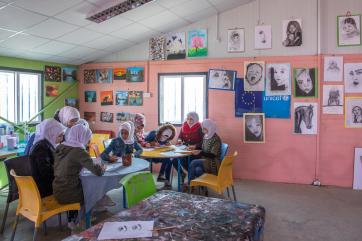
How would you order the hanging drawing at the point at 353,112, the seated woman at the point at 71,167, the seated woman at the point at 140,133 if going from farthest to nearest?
the hanging drawing at the point at 353,112 → the seated woman at the point at 140,133 → the seated woman at the point at 71,167

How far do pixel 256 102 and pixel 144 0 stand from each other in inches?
103

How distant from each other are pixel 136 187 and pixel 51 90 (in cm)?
423

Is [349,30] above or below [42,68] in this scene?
above

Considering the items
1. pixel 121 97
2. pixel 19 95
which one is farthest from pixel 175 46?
pixel 19 95

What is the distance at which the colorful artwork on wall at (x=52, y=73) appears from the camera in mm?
5711

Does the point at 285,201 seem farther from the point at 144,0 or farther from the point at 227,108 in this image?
the point at 144,0

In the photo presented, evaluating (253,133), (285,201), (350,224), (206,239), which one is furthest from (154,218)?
(253,133)

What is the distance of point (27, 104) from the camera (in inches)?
215

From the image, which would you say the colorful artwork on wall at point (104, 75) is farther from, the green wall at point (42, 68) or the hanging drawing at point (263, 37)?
the hanging drawing at point (263, 37)

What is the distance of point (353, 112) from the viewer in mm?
5090

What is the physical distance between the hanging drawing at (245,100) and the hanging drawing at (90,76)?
2863mm

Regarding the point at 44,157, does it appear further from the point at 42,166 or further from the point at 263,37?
the point at 263,37

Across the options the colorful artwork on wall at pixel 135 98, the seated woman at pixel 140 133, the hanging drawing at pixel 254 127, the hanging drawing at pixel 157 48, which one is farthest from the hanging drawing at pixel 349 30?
the colorful artwork on wall at pixel 135 98

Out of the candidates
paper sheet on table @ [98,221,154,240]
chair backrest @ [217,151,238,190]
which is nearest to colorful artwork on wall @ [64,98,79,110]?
chair backrest @ [217,151,238,190]
